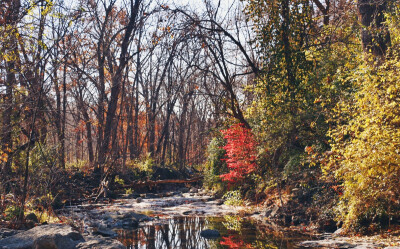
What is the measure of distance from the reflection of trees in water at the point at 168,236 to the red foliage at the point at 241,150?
2.87 meters

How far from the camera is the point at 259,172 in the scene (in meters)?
13.2

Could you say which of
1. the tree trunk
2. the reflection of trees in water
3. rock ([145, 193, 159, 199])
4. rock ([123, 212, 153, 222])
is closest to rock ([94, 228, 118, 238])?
the reflection of trees in water

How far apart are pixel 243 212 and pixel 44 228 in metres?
6.89

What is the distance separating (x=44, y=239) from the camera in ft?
21.3

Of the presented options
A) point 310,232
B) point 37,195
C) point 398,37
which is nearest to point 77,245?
point 37,195

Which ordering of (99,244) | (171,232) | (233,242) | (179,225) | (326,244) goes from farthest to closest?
1. (179,225)
2. (171,232)
3. (233,242)
4. (326,244)
5. (99,244)

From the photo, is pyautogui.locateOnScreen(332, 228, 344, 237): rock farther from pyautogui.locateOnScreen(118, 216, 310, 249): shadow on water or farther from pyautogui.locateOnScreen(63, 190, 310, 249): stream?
pyautogui.locateOnScreen(118, 216, 310, 249): shadow on water

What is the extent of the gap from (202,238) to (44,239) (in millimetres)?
3831

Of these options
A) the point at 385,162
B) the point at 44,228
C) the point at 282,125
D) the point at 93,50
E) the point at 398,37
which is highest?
the point at 93,50

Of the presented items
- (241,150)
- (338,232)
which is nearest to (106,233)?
(338,232)

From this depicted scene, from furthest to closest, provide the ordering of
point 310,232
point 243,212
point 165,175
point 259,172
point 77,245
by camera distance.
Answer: point 165,175 < point 259,172 < point 243,212 < point 310,232 < point 77,245

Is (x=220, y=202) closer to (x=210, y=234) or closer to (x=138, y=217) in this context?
(x=138, y=217)

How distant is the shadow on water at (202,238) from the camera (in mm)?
8242

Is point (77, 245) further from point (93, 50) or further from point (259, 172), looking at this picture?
point (93, 50)
